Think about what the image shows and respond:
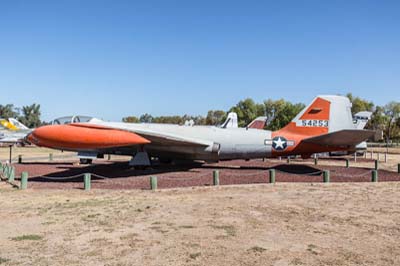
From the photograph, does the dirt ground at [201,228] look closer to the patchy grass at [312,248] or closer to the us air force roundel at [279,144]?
the patchy grass at [312,248]

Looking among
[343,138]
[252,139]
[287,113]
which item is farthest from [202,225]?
[287,113]

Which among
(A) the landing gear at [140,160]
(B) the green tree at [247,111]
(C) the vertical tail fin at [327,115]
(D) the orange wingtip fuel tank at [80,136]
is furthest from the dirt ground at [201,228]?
(B) the green tree at [247,111]

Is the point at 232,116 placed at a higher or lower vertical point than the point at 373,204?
higher

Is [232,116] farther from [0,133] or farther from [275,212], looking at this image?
[275,212]

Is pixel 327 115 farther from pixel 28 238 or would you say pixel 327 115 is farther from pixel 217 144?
pixel 28 238

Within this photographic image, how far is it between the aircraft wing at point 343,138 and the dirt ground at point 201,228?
4.11 metres

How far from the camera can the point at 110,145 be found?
14.8 metres

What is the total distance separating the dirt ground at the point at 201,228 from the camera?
A: 18.2 feet

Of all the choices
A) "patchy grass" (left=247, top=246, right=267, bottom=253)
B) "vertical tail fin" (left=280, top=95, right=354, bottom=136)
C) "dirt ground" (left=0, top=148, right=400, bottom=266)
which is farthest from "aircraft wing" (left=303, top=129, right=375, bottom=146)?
"patchy grass" (left=247, top=246, right=267, bottom=253)

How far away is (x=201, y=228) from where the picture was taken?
729 cm

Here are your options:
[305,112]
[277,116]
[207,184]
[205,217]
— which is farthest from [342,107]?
[277,116]

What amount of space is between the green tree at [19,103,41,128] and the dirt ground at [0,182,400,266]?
9790cm

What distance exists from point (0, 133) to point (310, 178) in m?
37.4

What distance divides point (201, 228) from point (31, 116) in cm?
10714
